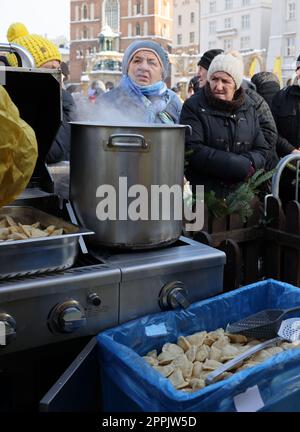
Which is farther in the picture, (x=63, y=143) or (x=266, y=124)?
(x=266, y=124)

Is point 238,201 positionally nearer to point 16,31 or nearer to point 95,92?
point 16,31

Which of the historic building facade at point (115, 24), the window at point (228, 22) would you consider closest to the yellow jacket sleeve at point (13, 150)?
the window at point (228, 22)

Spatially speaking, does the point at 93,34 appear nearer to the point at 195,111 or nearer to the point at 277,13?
the point at 277,13

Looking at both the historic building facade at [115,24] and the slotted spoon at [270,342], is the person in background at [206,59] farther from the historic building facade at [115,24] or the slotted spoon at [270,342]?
the historic building facade at [115,24]

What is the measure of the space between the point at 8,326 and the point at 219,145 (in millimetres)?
1643

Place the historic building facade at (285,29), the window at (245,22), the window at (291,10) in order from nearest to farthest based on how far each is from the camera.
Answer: the historic building facade at (285,29)
the window at (291,10)
the window at (245,22)

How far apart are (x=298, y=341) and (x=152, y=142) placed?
704 mm

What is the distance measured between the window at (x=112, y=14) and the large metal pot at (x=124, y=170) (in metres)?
60.0

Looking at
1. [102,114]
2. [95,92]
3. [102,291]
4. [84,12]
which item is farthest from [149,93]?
[84,12]

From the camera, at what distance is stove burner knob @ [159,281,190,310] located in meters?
1.53

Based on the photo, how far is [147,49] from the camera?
2.69m

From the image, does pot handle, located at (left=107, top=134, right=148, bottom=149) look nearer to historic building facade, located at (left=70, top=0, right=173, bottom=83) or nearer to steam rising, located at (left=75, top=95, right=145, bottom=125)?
steam rising, located at (left=75, top=95, right=145, bottom=125)

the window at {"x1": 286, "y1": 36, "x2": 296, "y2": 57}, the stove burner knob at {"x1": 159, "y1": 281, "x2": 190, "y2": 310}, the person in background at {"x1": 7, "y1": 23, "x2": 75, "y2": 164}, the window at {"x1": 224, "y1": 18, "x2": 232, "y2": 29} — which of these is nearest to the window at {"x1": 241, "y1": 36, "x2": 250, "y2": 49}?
the window at {"x1": 224, "y1": 18, "x2": 232, "y2": 29}

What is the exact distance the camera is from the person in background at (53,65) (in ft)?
7.25
